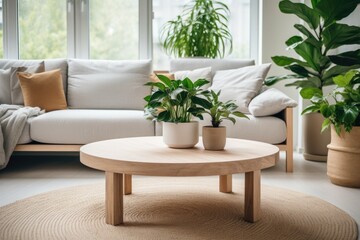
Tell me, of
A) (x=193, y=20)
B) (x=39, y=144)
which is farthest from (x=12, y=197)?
(x=193, y=20)

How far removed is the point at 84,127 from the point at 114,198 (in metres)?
1.38

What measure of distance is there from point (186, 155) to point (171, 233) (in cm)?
36

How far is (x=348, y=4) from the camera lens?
3.26 m

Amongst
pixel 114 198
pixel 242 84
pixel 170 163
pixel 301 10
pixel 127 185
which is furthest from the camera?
pixel 242 84

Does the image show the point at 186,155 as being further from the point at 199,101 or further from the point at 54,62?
the point at 54,62

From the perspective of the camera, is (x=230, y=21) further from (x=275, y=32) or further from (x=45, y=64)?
(x=45, y=64)

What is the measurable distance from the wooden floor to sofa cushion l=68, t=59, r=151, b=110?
1.84ft

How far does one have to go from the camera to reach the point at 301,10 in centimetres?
345

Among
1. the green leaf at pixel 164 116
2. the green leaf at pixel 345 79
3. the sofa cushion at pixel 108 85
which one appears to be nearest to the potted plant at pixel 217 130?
the green leaf at pixel 164 116

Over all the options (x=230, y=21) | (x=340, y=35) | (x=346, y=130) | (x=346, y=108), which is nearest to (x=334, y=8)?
(x=340, y=35)

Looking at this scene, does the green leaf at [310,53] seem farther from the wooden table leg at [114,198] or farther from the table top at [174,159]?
the wooden table leg at [114,198]

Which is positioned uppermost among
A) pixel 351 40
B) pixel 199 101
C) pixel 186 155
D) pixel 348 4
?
pixel 348 4

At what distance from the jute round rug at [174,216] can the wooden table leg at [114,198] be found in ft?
0.14

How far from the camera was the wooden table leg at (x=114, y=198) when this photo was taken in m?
1.91
